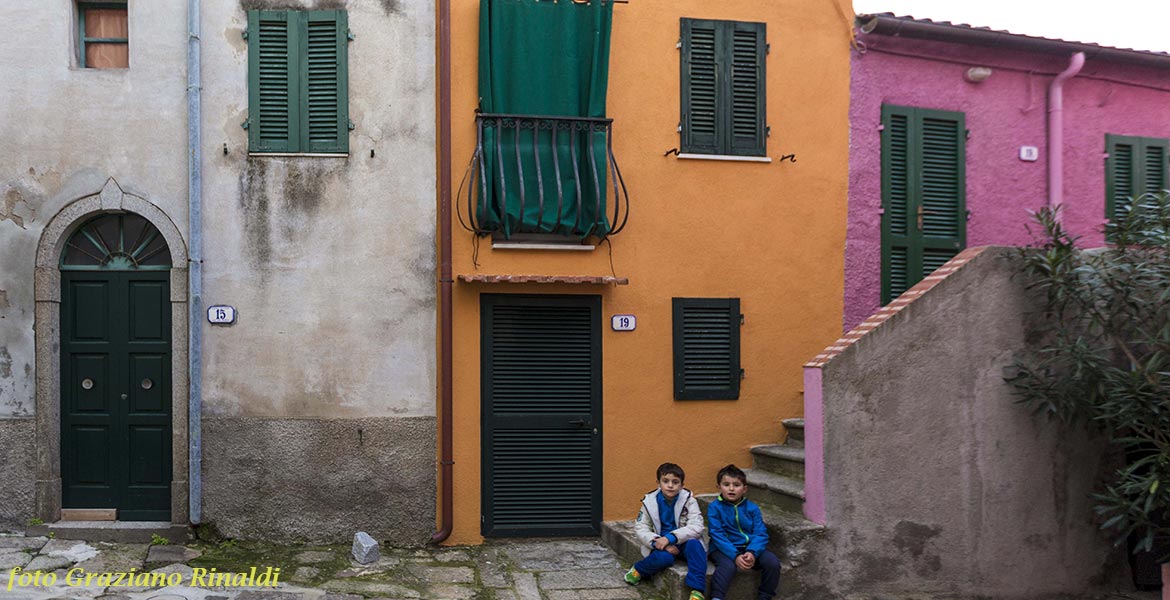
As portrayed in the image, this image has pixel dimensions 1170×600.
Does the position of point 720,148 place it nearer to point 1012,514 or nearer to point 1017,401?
point 1017,401

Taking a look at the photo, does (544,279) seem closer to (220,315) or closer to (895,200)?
(220,315)

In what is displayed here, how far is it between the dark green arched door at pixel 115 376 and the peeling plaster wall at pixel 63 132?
0.31 metres

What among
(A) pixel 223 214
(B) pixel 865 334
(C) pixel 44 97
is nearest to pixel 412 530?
(A) pixel 223 214

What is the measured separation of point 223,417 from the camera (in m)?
8.17

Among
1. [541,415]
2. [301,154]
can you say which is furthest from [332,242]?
[541,415]

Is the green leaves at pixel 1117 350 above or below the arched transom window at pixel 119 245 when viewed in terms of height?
below

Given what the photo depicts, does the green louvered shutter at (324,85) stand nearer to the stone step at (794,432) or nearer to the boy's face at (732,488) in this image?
the boy's face at (732,488)

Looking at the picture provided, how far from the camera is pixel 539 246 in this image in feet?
27.9

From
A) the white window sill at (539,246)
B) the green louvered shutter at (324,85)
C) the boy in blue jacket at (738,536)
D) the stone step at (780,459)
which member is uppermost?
the green louvered shutter at (324,85)

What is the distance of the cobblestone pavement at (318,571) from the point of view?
6.86 metres

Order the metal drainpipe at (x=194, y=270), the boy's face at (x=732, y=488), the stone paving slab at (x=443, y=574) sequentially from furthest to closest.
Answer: the metal drainpipe at (x=194, y=270)
the stone paving slab at (x=443, y=574)
the boy's face at (x=732, y=488)

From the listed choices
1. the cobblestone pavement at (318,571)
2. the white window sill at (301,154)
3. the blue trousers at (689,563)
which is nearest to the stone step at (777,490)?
the blue trousers at (689,563)

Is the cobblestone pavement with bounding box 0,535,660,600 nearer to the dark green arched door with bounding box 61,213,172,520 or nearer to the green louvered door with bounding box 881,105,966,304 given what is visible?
the dark green arched door with bounding box 61,213,172,520

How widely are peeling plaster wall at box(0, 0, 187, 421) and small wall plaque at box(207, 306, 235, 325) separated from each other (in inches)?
28.5
